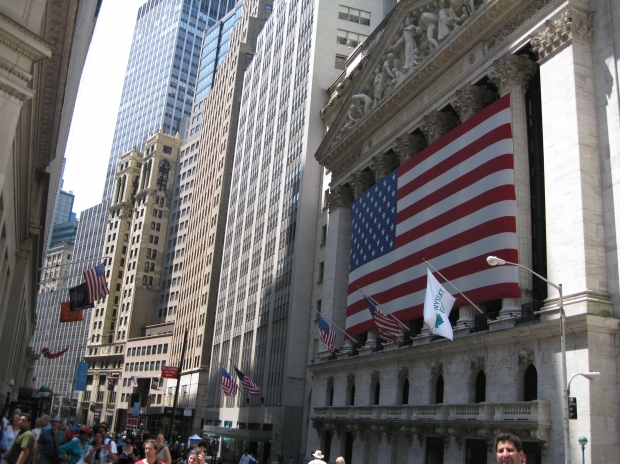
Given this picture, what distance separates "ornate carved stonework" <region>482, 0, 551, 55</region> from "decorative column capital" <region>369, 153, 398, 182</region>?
43.3 feet

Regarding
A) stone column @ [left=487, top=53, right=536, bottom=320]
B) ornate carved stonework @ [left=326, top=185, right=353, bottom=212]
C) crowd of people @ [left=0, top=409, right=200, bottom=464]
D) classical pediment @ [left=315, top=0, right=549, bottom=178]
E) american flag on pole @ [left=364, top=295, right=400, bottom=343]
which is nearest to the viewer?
crowd of people @ [left=0, top=409, right=200, bottom=464]

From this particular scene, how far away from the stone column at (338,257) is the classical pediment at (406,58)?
3067 millimetres

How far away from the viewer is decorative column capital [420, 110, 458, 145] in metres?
42.6

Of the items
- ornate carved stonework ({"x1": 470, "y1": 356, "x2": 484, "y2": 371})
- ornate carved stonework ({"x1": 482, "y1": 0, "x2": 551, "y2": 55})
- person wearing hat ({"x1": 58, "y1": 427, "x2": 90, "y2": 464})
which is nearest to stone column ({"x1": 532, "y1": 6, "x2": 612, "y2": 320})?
ornate carved stonework ({"x1": 482, "y1": 0, "x2": 551, "y2": 55})

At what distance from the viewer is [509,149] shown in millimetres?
34312

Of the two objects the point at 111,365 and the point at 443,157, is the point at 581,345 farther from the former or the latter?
the point at 111,365

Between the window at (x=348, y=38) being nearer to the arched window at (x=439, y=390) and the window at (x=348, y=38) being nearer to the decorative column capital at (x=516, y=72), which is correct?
the decorative column capital at (x=516, y=72)

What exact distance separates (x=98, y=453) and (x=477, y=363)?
2206 centimetres

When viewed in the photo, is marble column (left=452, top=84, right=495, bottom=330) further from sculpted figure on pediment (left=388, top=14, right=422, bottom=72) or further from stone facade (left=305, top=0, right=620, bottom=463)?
sculpted figure on pediment (left=388, top=14, right=422, bottom=72)

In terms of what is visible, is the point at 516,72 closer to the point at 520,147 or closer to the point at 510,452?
the point at 520,147

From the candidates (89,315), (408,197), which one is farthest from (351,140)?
(89,315)

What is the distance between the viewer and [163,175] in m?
156

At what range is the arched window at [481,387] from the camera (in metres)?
33.5

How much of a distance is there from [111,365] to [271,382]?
84.7m
